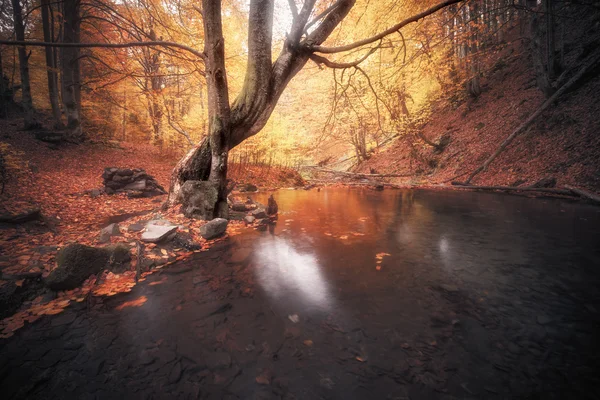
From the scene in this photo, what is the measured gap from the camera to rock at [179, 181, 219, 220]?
5.31m

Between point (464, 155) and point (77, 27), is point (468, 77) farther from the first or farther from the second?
point (77, 27)

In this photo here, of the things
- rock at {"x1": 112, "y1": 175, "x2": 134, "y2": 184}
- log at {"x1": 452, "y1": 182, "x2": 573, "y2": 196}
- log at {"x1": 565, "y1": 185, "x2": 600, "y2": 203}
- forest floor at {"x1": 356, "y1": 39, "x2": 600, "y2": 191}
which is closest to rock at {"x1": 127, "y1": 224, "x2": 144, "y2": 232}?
rock at {"x1": 112, "y1": 175, "x2": 134, "y2": 184}

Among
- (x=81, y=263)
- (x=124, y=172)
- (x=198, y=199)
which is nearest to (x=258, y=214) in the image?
(x=198, y=199)

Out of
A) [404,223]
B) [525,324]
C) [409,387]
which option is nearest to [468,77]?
[404,223]

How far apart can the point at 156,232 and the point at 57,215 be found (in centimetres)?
341

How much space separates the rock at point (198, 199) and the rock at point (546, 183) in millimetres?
11096

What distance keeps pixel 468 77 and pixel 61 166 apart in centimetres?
2249

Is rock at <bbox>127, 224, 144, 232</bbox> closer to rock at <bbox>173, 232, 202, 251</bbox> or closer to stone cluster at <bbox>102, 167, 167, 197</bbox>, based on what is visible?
rock at <bbox>173, 232, 202, 251</bbox>

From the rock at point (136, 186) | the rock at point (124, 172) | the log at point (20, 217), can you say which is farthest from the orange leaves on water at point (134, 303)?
the rock at point (124, 172)

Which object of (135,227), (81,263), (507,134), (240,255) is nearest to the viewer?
(81,263)

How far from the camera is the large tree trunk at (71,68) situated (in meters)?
10.8

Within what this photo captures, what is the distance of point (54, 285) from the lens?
274cm

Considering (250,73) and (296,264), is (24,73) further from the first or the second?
(296,264)

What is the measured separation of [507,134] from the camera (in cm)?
1138
